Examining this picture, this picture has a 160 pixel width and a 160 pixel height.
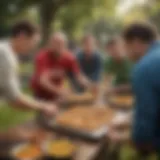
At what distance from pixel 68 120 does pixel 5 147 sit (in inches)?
7.4

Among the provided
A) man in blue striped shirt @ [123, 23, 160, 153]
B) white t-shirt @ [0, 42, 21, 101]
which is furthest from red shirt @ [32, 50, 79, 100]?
man in blue striped shirt @ [123, 23, 160, 153]

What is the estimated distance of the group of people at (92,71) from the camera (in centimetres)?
70

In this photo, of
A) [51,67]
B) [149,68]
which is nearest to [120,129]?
[149,68]

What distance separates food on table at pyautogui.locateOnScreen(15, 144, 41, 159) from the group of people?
8 cm

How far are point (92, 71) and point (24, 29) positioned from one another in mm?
260

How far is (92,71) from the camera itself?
1098mm

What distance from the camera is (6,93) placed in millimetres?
912

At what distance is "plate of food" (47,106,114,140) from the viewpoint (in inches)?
32.6

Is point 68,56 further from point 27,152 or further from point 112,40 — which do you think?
point 27,152

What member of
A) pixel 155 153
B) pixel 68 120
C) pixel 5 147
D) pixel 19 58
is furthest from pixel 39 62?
pixel 155 153

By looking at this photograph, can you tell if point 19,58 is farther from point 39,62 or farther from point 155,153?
point 155,153

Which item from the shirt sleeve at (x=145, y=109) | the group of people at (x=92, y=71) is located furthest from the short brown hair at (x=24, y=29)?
the shirt sleeve at (x=145, y=109)

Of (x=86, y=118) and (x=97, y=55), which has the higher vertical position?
(x=97, y=55)

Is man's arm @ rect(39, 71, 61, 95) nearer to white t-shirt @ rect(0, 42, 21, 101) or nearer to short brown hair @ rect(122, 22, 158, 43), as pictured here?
white t-shirt @ rect(0, 42, 21, 101)
